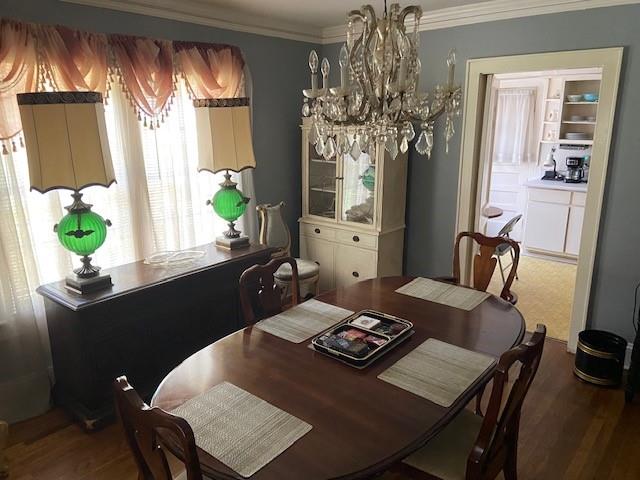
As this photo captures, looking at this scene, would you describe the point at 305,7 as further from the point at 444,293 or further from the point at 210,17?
the point at 444,293

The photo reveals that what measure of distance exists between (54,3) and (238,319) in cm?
211

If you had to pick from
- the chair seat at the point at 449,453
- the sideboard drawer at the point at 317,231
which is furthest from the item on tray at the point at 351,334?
the sideboard drawer at the point at 317,231

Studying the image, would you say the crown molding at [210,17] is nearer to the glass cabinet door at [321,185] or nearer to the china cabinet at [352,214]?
the china cabinet at [352,214]

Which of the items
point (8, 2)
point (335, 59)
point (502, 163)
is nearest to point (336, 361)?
point (8, 2)

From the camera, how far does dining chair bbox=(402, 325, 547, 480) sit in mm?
1519

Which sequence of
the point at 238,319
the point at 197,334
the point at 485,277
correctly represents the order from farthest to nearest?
the point at 238,319, the point at 197,334, the point at 485,277

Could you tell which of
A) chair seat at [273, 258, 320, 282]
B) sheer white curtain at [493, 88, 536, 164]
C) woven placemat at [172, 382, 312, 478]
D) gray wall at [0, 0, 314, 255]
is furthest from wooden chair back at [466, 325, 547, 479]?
sheer white curtain at [493, 88, 536, 164]

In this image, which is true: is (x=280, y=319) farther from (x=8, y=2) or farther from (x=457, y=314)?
(x=8, y=2)

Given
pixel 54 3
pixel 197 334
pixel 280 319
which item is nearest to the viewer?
pixel 280 319

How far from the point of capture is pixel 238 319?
3225 mm

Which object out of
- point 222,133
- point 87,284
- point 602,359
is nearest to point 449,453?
point 602,359

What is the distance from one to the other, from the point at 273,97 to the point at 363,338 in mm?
2528

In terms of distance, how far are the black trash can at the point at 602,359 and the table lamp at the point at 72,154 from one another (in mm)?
2885

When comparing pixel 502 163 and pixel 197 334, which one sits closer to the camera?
pixel 197 334
